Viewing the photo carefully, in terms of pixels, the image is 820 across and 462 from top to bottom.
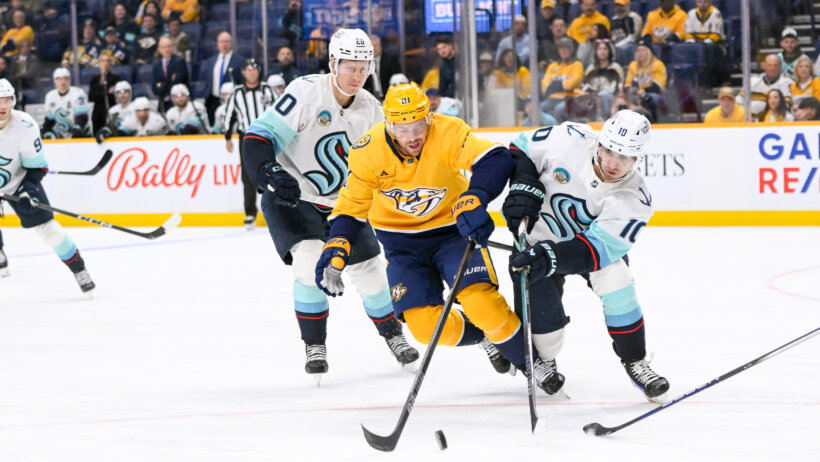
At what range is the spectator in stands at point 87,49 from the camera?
10.9 m

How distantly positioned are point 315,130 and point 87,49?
767 cm

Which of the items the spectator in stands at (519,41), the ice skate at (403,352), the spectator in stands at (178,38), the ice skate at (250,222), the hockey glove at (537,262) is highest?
the spectator in stands at (178,38)

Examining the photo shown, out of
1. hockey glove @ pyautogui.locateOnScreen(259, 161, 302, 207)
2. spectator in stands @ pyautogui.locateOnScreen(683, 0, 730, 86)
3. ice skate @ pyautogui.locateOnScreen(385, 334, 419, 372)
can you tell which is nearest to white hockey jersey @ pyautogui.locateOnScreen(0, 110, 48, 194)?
hockey glove @ pyautogui.locateOnScreen(259, 161, 302, 207)

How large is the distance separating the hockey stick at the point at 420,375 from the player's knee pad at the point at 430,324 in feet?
0.30

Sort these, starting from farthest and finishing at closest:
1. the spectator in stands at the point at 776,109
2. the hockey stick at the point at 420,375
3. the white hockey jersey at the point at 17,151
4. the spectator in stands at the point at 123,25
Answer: the spectator in stands at the point at 123,25 → the spectator in stands at the point at 776,109 → the white hockey jersey at the point at 17,151 → the hockey stick at the point at 420,375

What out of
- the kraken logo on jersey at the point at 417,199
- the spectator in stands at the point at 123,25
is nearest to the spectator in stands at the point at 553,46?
the spectator in stands at the point at 123,25

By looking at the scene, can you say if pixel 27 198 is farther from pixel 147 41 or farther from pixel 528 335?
pixel 147 41

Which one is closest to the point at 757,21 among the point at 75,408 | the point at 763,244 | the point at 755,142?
the point at 755,142

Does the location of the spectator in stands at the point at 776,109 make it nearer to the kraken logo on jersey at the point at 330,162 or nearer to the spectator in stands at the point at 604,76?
the spectator in stands at the point at 604,76

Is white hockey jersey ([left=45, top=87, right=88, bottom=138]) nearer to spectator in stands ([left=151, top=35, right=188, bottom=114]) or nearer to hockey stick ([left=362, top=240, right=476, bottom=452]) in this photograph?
spectator in stands ([left=151, top=35, right=188, bottom=114])

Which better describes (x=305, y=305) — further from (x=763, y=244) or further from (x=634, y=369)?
(x=763, y=244)

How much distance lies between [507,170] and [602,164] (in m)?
0.28

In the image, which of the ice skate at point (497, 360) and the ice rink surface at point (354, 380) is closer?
the ice rink surface at point (354, 380)

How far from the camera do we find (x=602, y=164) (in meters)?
3.22
